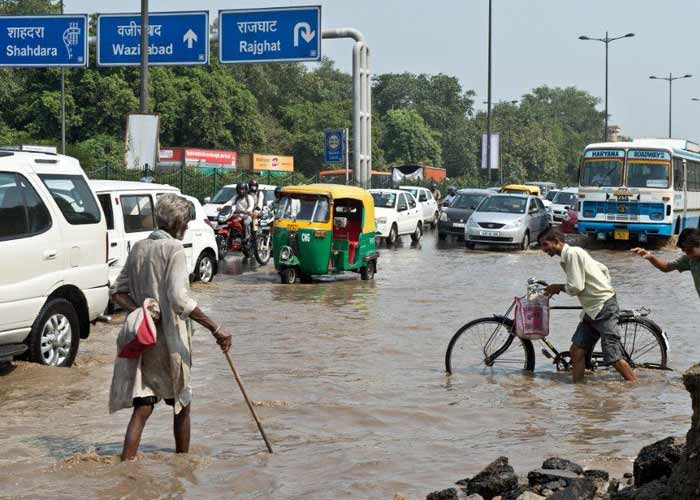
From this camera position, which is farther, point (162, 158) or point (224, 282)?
point (162, 158)

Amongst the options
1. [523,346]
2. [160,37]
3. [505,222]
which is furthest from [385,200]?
[523,346]

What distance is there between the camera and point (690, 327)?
1465cm

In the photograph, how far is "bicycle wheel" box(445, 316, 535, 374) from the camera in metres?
10.4

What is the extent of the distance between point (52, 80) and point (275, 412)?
2167 inches

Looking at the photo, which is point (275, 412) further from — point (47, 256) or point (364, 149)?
point (364, 149)

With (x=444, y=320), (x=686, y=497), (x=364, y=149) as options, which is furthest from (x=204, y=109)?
(x=686, y=497)

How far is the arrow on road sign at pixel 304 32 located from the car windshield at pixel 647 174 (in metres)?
9.20

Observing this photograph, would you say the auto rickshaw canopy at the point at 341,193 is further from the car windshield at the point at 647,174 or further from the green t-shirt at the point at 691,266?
the car windshield at the point at 647,174

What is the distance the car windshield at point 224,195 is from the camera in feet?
89.4

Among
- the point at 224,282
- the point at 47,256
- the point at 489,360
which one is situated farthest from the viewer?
the point at 224,282

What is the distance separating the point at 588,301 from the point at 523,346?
91 cm

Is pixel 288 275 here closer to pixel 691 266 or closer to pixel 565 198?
pixel 691 266

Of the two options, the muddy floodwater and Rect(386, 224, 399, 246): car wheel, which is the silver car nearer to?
Rect(386, 224, 399, 246): car wheel

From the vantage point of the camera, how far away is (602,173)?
30.3 metres
